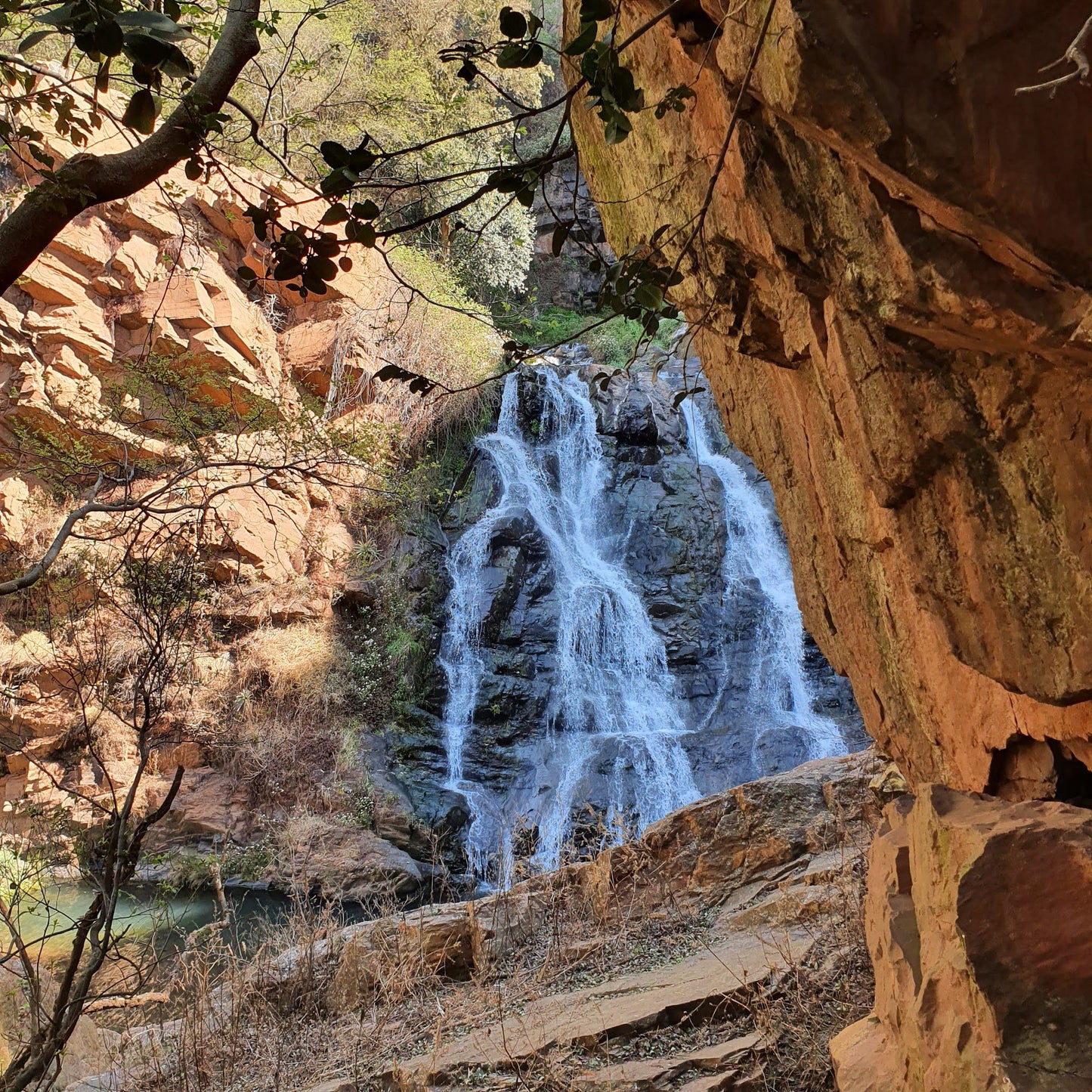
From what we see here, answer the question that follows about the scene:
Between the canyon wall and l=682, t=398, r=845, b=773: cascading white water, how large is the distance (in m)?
7.82

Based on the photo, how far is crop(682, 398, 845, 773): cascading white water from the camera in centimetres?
1130

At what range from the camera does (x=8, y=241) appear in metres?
2.01

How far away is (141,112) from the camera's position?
65.9 inches

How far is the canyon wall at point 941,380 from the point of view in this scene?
176 cm

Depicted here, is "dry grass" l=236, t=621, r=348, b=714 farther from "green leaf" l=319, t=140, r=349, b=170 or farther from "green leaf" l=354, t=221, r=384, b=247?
"green leaf" l=319, t=140, r=349, b=170

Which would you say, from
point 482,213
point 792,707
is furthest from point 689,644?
point 482,213

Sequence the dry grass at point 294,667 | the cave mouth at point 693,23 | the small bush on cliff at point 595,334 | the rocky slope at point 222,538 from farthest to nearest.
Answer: the small bush on cliff at point 595,334
the dry grass at point 294,667
the rocky slope at point 222,538
the cave mouth at point 693,23

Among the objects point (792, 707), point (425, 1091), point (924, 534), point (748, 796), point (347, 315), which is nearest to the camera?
point (924, 534)

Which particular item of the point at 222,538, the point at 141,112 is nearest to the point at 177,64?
the point at 141,112

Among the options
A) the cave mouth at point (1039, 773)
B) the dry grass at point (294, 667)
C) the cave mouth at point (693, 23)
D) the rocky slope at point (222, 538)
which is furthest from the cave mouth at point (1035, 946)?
the dry grass at point (294, 667)

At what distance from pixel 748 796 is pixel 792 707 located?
5.80 metres

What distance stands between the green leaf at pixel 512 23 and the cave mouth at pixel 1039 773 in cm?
230

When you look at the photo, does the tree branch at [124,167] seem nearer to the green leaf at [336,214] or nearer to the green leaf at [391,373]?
the green leaf at [336,214]

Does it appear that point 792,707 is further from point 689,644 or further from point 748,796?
point 748,796
